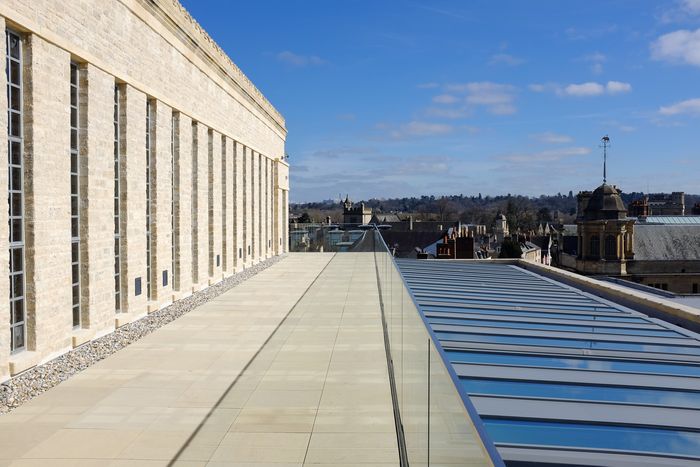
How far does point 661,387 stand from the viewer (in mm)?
6008

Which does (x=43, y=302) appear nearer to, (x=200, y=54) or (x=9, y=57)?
(x=9, y=57)

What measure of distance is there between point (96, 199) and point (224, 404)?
591 cm

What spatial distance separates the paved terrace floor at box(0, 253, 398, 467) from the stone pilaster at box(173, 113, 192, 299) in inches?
158

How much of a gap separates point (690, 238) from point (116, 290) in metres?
59.9

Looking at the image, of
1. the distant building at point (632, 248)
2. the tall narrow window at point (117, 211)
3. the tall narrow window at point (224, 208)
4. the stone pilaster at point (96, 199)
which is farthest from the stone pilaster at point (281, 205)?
the distant building at point (632, 248)

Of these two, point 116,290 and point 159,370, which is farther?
point 116,290

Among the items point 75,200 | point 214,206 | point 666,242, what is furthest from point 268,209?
point 666,242

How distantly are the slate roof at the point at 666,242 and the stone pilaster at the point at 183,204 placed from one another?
2045 inches

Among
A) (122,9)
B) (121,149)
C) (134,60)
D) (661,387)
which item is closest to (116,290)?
(121,149)

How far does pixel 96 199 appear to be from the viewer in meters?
11.9

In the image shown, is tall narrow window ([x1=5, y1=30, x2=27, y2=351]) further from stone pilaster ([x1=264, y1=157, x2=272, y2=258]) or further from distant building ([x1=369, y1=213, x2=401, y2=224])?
distant building ([x1=369, y1=213, x2=401, y2=224])

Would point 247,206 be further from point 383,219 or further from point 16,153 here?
point 383,219

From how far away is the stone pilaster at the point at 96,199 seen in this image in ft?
37.7

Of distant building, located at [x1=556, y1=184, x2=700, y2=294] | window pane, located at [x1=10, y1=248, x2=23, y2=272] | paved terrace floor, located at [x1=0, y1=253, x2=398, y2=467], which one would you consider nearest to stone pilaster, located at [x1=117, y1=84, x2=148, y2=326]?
paved terrace floor, located at [x1=0, y1=253, x2=398, y2=467]
